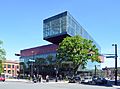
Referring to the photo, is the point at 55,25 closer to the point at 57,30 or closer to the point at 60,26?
the point at 57,30

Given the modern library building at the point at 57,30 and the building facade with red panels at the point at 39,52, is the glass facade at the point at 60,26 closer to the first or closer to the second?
the modern library building at the point at 57,30

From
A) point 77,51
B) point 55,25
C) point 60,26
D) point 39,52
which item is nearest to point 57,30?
point 60,26

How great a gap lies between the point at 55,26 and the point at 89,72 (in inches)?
1318

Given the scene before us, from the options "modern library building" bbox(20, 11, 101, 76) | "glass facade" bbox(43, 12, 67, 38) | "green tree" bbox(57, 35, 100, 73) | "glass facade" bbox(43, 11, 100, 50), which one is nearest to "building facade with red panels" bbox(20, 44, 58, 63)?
"modern library building" bbox(20, 11, 101, 76)

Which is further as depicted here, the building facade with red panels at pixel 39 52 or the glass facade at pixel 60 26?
the building facade with red panels at pixel 39 52

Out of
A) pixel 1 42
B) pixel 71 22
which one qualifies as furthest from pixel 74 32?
pixel 1 42

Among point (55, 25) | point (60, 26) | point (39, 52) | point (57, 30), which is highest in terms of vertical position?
point (55, 25)

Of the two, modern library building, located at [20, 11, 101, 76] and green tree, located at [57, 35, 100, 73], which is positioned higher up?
modern library building, located at [20, 11, 101, 76]

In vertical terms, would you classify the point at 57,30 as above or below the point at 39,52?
above

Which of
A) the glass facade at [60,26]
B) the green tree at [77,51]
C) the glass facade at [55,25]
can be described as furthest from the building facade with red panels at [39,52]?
the green tree at [77,51]

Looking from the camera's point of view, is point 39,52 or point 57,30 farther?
point 39,52

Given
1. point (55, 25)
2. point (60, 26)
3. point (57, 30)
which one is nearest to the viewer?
point (60, 26)

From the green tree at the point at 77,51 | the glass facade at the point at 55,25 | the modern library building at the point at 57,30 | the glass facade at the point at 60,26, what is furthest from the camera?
the glass facade at the point at 55,25

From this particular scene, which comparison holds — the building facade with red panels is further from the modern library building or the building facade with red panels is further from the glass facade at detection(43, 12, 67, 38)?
the glass facade at detection(43, 12, 67, 38)
